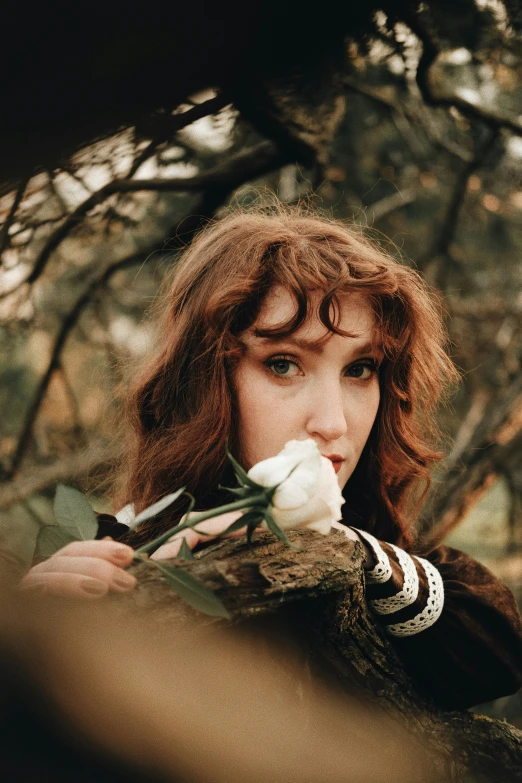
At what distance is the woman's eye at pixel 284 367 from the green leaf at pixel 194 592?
0.64 meters

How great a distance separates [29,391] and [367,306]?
2353mm

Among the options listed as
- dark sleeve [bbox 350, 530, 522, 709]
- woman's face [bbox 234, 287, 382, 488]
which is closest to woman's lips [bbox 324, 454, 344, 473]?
woman's face [bbox 234, 287, 382, 488]

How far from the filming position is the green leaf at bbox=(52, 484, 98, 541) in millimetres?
784

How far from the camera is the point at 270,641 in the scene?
1041 mm

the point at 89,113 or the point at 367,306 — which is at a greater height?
the point at 89,113

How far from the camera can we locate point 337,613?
3.30ft

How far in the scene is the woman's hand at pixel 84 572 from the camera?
655 millimetres

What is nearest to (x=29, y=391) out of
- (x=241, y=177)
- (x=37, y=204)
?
(x=241, y=177)

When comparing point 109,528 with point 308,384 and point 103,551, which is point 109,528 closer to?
point 308,384

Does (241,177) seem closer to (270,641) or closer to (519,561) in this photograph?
Answer: (270,641)

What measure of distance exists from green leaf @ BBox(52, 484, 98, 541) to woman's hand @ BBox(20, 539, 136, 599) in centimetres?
4

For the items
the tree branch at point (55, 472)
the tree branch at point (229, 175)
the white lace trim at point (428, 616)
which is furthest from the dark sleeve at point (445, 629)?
the tree branch at point (55, 472)

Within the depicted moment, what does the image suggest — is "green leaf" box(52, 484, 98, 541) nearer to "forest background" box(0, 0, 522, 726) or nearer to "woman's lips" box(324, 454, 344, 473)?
"forest background" box(0, 0, 522, 726)

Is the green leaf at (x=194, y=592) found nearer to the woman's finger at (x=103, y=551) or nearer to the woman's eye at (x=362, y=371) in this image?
the woman's finger at (x=103, y=551)
